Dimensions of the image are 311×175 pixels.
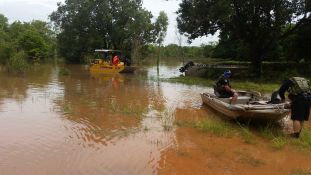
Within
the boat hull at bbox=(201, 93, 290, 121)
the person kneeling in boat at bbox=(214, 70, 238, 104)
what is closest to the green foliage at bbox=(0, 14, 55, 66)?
the person kneeling in boat at bbox=(214, 70, 238, 104)

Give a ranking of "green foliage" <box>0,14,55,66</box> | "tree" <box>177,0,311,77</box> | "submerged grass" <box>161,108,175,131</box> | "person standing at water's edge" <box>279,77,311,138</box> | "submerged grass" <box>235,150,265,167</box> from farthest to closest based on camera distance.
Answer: "green foliage" <box>0,14,55,66</box> < "tree" <box>177,0,311,77</box> < "submerged grass" <box>161,108,175,131</box> < "person standing at water's edge" <box>279,77,311,138</box> < "submerged grass" <box>235,150,265,167</box>

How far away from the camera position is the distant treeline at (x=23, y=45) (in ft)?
91.5

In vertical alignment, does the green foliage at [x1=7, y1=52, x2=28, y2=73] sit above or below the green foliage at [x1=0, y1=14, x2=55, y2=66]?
below

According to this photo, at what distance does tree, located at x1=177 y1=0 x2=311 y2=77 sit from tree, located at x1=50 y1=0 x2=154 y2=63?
57.1 feet

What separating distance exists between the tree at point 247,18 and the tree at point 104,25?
17.4 metres

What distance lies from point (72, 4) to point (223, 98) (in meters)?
37.7

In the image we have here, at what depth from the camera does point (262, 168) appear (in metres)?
7.78

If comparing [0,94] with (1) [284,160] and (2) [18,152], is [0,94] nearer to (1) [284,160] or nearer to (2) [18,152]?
(2) [18,152]

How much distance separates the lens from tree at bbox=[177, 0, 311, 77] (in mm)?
24344

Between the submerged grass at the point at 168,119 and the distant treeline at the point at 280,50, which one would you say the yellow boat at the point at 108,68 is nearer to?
the distant treeline at the point at 280,50

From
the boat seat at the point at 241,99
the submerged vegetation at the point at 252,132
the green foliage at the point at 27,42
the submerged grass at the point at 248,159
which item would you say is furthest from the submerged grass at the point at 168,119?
the green foliage at the point at 27,42

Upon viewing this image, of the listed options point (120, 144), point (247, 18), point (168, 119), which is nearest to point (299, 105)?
point (168, 119)

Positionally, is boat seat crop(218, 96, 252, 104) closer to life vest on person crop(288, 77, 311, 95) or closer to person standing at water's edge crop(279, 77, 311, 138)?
life vest on person crop(288, 77, 311, 95)

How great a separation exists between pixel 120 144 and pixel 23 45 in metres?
48.6
